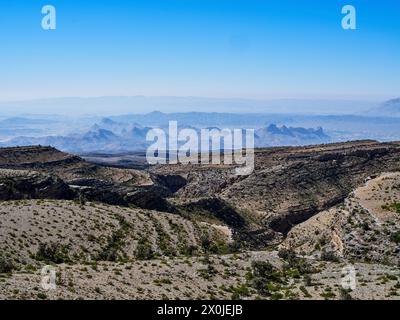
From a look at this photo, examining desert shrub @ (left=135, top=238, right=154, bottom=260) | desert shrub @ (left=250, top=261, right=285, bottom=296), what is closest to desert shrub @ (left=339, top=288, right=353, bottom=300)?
desert shrub @ (left=250, top=261, right=285, bottom=296)

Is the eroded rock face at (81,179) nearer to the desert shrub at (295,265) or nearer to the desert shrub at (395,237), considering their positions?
the desert shrub at (295,265)

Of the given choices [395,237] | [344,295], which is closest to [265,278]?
[344,295]

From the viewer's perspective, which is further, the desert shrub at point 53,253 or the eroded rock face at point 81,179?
the eroded rock face at point 81,179

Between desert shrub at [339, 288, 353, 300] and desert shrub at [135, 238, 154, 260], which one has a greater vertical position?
desert shrub at [339, 288, 353, 300]

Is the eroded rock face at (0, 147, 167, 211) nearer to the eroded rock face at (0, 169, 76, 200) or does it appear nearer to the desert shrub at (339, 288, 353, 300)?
the eroded rock face at (0, 169, 76, 200)
